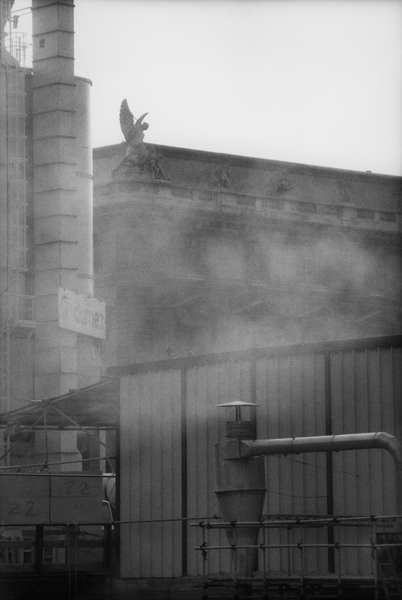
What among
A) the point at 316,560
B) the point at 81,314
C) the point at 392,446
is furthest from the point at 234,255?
the point at 392,446

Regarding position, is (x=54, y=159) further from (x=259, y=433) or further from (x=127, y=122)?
(x=259, y=433)

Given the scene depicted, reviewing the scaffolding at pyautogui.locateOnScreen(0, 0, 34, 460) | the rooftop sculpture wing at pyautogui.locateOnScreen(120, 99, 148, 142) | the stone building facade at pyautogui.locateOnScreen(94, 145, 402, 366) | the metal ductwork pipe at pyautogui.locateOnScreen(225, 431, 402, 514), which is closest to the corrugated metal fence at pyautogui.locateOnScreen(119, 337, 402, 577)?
the metal ductwork pipe at pyautogui.locateOnScreen(225, 431, 402, 514)

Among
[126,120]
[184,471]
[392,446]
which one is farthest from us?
[126,120]

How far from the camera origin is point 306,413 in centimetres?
2614

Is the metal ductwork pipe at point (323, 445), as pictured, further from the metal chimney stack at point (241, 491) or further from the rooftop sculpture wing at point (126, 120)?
the rooftop sculpture wing at point (126, 120)

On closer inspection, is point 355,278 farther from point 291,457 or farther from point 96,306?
point 291,457

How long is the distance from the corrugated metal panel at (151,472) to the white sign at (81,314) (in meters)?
16.8

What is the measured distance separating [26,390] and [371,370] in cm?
2390

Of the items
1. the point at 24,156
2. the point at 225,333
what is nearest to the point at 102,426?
the point at 24,156

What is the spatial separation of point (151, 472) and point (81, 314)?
62.0ft

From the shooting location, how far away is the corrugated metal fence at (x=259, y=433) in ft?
81.6

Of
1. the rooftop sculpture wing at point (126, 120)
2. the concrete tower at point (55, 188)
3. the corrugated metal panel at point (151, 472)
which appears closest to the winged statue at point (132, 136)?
the rooftop sculpture wing at point (126, 120)

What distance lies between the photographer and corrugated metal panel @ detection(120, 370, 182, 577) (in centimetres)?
2855

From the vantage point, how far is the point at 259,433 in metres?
26.7
